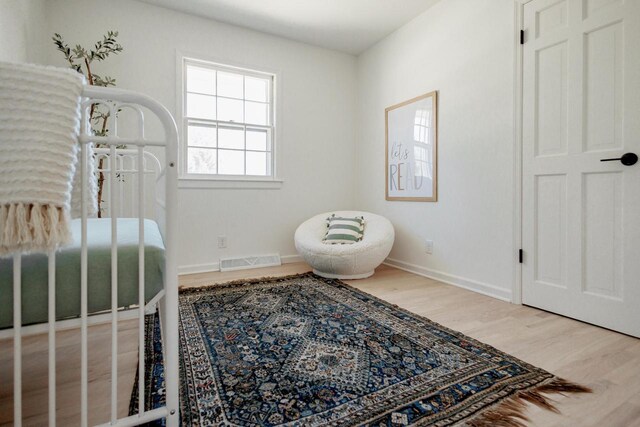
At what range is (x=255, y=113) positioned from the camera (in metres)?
3.47

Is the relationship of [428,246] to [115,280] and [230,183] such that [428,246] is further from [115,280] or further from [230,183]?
[115,280]

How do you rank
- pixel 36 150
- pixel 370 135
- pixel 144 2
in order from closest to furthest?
pixel 36 150
pixel 144 2
pixel 370 135

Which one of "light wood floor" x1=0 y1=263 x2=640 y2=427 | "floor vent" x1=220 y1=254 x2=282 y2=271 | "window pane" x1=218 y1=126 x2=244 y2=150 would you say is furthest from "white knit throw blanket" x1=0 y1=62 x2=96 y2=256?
"window pane" x1=218 y1=126 x2=244 y2=150

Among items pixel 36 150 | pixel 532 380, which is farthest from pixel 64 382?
pixel 532 380

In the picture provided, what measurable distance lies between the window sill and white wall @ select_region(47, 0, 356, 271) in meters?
→ 0.05

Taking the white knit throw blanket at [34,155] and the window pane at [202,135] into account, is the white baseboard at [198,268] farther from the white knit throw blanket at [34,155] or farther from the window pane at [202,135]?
the white knit throw blanket at [34,155]

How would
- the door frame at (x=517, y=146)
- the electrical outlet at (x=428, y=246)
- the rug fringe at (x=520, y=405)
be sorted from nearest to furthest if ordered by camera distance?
1. the rug fringe at (x=520, y=405)
2. the door frame at (x=517, y=146)
3. the electrical outlet at (x=428, y=246)

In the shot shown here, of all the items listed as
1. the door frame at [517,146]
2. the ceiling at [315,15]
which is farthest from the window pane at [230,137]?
the door frame at [517,146]

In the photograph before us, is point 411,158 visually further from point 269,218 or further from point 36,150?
point 36,150

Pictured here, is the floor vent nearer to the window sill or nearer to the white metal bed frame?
the window sill

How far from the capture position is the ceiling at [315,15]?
2.88 meters

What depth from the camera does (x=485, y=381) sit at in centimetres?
129

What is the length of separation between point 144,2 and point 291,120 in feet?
5.53

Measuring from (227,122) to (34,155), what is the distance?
2.73 meters
